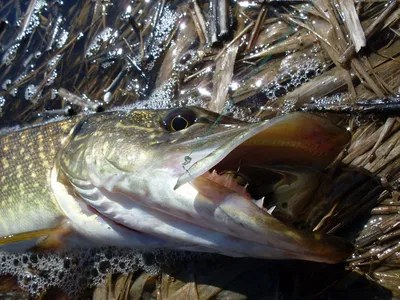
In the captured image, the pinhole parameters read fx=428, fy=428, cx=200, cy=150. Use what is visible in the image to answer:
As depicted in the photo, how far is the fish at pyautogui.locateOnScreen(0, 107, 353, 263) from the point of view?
146 cm

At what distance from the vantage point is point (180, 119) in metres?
1.84

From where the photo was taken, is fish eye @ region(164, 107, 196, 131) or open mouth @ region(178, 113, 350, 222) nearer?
open mouth @ region(178, 113, 350, 222)

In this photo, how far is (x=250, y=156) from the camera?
1.64 m

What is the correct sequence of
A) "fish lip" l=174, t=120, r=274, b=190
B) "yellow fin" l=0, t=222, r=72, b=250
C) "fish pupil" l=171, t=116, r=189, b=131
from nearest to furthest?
"fish lip" l=174, t=120, r=274, b=190 → "fish pupil" l=171, t=116, r=189, b=131 → "yellow fin" l=0, t=222, r=72, b=250

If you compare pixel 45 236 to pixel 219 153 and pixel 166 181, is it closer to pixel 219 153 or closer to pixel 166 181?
pixel 166 181

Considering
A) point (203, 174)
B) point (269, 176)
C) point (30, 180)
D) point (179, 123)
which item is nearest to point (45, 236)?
point (30, 180)

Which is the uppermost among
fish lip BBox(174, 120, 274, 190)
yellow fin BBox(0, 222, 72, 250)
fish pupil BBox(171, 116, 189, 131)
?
fish pupil BBox(171, 116, 189, 131)

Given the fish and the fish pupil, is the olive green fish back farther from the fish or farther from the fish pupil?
the fish pupil

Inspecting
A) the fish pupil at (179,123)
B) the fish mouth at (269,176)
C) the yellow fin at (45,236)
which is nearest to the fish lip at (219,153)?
the fish mouth at (269,176)

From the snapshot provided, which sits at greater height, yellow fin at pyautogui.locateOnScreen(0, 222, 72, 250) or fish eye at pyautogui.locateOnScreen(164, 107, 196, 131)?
fish eye at pyautogui.locateOnScreen(164, 107, 196, 131)

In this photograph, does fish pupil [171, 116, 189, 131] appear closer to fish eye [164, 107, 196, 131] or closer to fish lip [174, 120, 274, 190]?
fish eye [164, 107, 196, 131]

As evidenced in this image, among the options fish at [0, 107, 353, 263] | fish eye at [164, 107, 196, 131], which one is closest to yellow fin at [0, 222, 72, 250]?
fish at [0, 107, 353, 263]

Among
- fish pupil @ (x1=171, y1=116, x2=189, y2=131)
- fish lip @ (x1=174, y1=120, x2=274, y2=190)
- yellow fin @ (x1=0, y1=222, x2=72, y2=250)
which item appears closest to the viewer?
fish lip @ (x1=174, y1=120, x2=274, y2=190)

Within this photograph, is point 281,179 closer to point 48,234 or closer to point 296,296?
point 296,296
